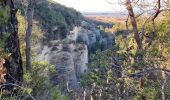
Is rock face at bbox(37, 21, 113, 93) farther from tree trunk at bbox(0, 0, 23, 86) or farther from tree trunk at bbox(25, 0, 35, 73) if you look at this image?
tree trunk at bbox(0, 0, 23, 86)

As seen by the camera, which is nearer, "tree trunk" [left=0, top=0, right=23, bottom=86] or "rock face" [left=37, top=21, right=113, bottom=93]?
"tree trunk" [left=0, top=0, right=23, bottom=86]

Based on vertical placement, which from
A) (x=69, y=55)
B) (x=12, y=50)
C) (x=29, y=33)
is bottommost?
(x=69, y=55)

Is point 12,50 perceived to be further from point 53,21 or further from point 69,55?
point 53,21

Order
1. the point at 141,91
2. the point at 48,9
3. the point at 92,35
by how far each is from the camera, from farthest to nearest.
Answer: the point at 92,35
the point at 48,9
the point at 141,91

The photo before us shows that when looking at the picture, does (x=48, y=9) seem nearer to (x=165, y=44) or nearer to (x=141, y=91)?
(x=165, y=44)

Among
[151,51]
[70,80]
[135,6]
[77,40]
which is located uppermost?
[135,6]

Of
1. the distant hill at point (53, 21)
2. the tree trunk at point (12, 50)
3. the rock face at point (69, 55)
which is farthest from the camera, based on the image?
the distant hill at point (53, 21)

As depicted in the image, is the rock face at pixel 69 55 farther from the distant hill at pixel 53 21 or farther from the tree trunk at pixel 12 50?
the tree trunk at pixel 12 50

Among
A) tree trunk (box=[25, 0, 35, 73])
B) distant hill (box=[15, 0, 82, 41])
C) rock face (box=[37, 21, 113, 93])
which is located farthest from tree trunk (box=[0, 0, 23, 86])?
distant hill (box=[15, 0, 82, 41])

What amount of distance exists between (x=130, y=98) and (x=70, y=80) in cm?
2770

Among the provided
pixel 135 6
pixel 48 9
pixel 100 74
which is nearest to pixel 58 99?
pixel 135 6

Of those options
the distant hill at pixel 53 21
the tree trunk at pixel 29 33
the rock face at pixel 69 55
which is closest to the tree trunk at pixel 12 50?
the tree trunk at pixel 29 33

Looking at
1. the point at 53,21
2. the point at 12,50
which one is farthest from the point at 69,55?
the point at 12,50

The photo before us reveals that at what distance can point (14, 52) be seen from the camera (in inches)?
344
